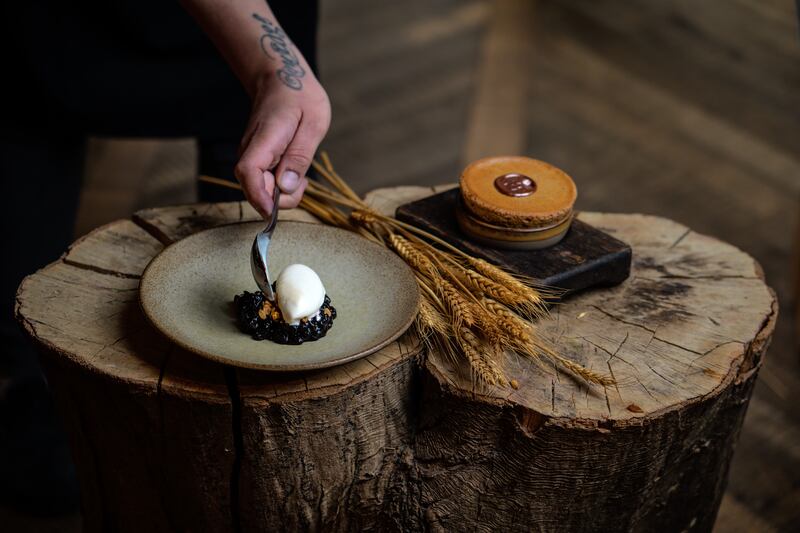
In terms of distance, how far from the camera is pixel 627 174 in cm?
292

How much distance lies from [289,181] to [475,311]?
13.2 inches

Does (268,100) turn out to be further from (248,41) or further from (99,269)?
(99,269)

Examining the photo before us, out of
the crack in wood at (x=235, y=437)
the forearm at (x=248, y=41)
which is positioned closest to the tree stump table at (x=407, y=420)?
the crack in wood at (x=235, y=437)

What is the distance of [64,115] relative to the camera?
5.80ft

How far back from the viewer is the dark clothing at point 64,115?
1704 millimetres

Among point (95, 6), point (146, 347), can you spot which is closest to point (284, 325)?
point (146, 347)

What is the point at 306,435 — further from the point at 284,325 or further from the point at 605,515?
the point at 605,515

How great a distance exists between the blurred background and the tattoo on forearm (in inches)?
49.1

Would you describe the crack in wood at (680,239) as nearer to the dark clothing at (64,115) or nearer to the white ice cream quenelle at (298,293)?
the white ice cream quenelle at (298,293)

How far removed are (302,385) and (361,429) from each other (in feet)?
0.37

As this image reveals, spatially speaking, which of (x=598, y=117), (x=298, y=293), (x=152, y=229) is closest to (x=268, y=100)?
(x=152, y=229)

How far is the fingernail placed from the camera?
1.29 m

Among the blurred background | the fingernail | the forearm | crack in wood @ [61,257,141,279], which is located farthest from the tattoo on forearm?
the blurred background

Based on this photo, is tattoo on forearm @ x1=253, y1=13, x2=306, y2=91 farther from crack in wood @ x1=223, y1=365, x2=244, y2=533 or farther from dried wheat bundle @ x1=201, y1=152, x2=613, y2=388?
crack in wood @ x1=223, y1=365, x2=244, y2=533
